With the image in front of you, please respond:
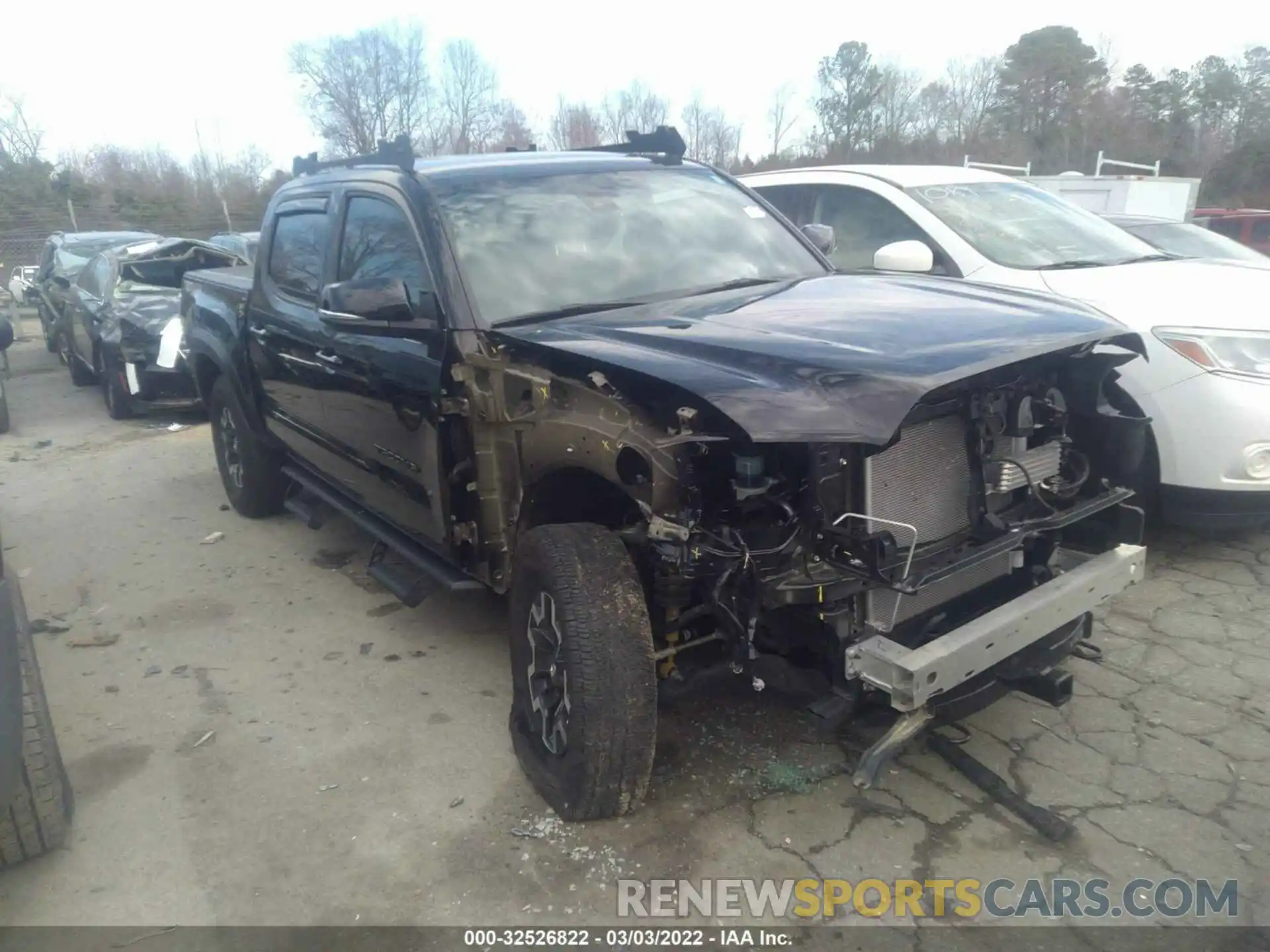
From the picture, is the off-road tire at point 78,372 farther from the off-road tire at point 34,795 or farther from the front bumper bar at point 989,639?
the front bumper bar at point 989,639

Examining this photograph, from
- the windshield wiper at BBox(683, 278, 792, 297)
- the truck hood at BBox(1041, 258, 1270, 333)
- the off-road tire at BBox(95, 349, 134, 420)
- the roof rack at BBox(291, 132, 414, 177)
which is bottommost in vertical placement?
the off-road tire at BBox(95, 349, 134, 420)

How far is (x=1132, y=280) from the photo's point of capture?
4.81m

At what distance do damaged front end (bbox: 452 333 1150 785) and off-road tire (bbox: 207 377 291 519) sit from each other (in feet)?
9.43

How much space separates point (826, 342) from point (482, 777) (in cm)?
185

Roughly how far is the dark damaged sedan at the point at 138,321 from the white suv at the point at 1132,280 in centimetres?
570

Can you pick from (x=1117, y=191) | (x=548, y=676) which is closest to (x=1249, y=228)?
(x=1117, y=191)

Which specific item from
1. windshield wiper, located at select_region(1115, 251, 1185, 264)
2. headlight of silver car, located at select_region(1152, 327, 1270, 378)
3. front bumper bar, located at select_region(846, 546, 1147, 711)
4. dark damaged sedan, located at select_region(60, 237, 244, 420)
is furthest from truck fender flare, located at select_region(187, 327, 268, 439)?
windshield wiper, located at select_region(1115, 251, 1185, 264)

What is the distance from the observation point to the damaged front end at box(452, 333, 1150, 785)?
2.55 meters

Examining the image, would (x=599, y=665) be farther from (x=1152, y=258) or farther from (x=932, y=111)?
(x=932, y=111)

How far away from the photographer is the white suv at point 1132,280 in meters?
4.16

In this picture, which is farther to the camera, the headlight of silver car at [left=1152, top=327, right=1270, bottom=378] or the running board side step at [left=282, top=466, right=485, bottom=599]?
the headlight of silver car at [left=1152, top=327, right=1270, bottom=378]

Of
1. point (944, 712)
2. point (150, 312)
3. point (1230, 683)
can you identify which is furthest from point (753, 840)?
point (150, 312)

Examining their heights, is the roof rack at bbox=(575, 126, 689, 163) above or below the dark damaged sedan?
above

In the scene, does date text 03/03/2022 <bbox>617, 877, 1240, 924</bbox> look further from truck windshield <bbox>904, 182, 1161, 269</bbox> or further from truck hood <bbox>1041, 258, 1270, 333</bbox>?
truck windshield <bbox>904, 182, 1161, 269</bbox>
